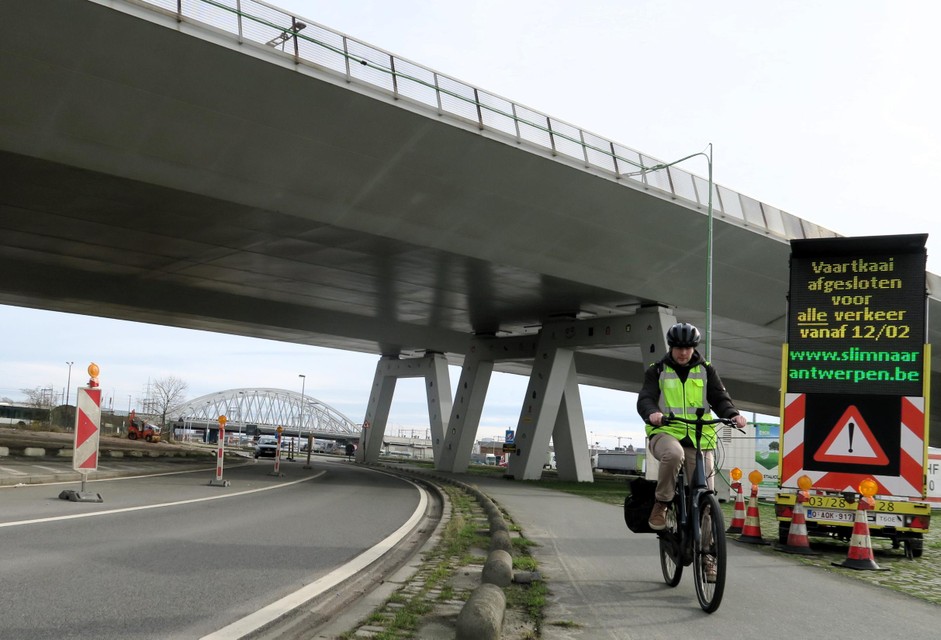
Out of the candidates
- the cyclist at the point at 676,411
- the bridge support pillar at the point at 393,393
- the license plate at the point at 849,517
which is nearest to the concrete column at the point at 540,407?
the bridge support pillar at the point at 393,393

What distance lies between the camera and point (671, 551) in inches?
279

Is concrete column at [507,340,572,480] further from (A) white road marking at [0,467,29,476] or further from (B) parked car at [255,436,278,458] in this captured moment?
(B) parked car at [255,436,278,458]

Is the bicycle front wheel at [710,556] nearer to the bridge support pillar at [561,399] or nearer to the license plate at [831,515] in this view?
the license plate at [831,515]

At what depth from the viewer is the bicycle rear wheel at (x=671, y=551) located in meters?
6.85

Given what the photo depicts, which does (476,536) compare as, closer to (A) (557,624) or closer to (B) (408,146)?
(A) (557,624)

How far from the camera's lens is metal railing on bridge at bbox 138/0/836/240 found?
59.7 feet

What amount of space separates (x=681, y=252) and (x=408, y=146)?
11449 millimetres

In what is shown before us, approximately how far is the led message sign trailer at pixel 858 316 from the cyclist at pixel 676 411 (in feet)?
19.3

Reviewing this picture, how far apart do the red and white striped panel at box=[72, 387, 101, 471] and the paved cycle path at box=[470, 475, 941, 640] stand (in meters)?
7.24

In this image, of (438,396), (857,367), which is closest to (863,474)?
(857,367)

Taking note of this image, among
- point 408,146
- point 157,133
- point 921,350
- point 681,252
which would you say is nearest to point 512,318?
point 681,252

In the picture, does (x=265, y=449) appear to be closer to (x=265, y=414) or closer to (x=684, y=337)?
(x=684, y=337)

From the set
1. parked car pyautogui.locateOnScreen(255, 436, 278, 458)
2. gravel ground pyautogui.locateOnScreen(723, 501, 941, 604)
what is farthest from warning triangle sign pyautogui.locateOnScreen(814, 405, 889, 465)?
parked car pyautogui.locateOnScreen(255, 436, 278, 458)

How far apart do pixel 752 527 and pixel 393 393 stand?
156ft
